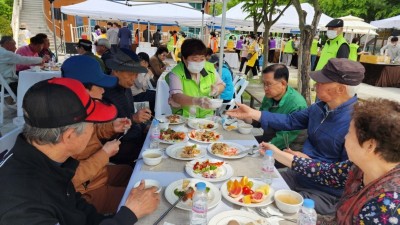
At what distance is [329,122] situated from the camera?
2.43 meters

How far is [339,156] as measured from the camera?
241cm

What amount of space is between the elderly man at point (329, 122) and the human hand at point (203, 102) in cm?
103

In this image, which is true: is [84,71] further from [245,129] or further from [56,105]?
[245,129]

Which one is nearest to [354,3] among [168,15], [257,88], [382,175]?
[257,88]

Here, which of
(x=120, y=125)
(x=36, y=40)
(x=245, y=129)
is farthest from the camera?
(x=36, y=40)

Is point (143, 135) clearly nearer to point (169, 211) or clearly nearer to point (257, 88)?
point (169, 211)

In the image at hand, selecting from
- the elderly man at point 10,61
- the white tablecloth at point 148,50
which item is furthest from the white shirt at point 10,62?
the white tablecloth at point 148,50

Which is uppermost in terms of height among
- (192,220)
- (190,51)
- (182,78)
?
(190,51)

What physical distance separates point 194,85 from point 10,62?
4.74m

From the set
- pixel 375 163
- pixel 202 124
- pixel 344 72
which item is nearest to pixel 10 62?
pixel 202 124

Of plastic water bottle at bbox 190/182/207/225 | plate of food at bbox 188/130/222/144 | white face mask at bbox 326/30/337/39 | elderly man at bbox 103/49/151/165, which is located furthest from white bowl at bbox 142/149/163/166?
white face mask at bbox 326/30/337/39

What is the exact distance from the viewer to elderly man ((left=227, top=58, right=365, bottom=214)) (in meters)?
2.25

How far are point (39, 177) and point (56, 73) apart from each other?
5.53 metres

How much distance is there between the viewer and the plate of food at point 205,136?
2.71m
